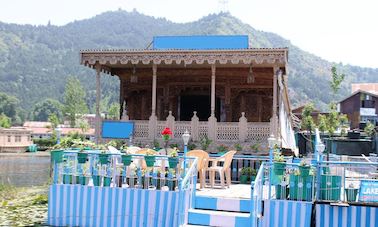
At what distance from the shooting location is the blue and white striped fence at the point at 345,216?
31.7 feet

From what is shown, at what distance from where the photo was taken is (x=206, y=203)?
10.8 m

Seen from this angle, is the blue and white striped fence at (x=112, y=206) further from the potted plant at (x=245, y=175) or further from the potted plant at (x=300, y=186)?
the potted plant at (x=245, y=175)

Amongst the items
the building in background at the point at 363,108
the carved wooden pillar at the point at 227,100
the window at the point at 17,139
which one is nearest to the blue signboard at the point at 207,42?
the carved wooden pillar at the point at 227,100

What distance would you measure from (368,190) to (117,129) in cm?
977

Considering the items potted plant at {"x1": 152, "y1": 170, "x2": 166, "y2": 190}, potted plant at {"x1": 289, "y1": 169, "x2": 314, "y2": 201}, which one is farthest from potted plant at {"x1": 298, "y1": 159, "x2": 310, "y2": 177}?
potted plant at {"x1": 152, "y1": 170, "x2": 166, "y2": 190}

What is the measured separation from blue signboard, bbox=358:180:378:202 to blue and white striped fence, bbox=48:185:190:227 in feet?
11.5

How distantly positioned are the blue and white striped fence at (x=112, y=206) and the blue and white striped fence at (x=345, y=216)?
8.98ft

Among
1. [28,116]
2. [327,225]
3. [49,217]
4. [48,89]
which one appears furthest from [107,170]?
[48,89]

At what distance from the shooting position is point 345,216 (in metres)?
9.76

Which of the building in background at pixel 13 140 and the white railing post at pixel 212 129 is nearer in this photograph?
the white railing post at pixel 212 129

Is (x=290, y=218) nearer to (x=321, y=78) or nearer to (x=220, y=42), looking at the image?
(x=220, y=42)

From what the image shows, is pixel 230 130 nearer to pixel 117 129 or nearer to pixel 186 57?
pixel 186 57

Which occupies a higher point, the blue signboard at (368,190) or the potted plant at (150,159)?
the potted plant at (150,159)

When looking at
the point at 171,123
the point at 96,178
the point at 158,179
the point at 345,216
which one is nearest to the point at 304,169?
the point at 345,216
